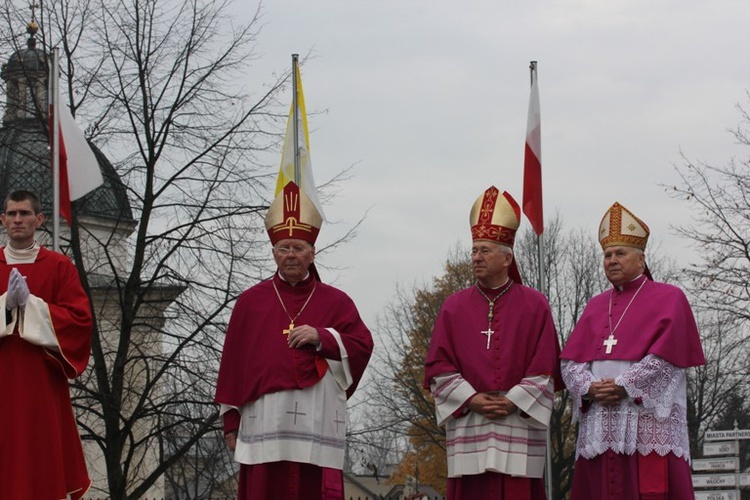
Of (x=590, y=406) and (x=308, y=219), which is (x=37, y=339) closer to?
(x=308, y=219)

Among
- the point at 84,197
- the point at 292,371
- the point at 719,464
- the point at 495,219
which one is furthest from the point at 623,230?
the point at 84,197

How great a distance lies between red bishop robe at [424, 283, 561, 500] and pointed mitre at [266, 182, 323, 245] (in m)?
1.14

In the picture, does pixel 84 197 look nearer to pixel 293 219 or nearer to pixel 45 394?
pixel 293 219

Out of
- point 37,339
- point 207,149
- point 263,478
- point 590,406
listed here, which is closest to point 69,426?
point 37,339

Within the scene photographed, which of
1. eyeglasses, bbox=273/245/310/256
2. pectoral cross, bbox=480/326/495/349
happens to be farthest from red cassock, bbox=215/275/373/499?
pectoral cross, bbox=480/326/495/349

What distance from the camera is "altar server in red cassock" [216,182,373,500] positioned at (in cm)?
922

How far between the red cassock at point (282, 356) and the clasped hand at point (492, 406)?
0.85 meters

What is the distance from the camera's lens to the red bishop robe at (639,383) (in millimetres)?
9242

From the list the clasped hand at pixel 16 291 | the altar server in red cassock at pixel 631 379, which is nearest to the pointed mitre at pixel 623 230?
the altar server in red cassock at pixel 631 379

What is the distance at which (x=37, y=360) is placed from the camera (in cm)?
905

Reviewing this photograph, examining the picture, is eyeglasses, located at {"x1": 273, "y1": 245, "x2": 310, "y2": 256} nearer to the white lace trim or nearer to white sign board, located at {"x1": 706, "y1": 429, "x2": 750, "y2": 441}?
the white lace trim

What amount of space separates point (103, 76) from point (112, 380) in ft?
14.1

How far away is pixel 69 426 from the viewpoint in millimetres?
9242

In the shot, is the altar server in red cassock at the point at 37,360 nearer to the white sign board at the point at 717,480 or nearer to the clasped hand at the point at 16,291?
the clasped hand at the point at 16,291
